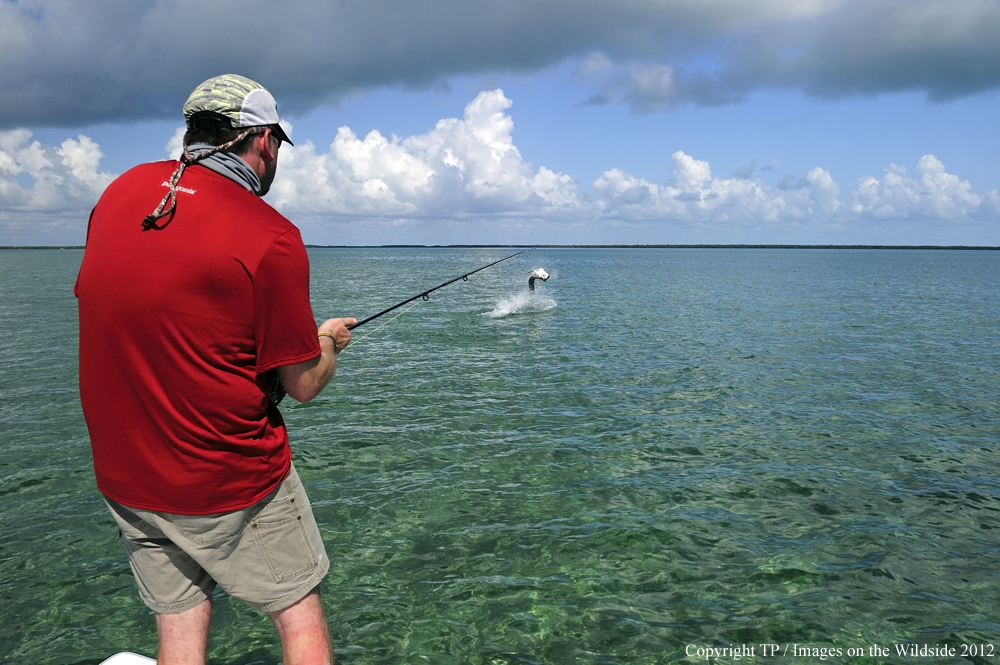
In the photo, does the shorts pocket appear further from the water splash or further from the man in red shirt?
the water splash

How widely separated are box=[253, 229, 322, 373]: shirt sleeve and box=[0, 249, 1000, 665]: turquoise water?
3.27m

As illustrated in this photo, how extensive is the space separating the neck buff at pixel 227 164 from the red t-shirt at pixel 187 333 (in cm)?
6

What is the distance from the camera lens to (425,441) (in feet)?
31.2

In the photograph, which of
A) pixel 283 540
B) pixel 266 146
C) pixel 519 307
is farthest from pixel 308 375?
pixel 519 307

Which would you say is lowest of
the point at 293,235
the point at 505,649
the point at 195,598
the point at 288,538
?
the point at 505,649

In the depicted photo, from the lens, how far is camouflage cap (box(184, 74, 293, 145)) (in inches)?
97.7

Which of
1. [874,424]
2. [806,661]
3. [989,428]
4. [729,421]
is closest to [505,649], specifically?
[806,661]

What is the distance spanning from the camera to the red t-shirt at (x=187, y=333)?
2.19 meters

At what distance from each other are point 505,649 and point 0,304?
37.2 metres

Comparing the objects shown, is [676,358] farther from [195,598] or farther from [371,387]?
[195,598]

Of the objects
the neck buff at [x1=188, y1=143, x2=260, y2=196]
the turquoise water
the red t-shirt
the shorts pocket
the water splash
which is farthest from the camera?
the water splash

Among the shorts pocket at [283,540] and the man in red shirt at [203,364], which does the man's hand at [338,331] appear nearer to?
the man in red shirt at [203,364]

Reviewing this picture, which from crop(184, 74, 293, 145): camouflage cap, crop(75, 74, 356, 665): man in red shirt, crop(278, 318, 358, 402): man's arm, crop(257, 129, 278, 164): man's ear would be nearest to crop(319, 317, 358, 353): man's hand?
crop(278, 318, 358, 402): man's arm

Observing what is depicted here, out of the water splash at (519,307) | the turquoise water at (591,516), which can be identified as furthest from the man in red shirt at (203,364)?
the water splash at (519,307)
